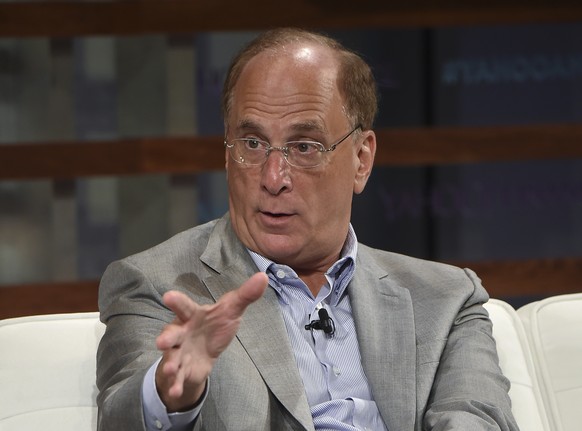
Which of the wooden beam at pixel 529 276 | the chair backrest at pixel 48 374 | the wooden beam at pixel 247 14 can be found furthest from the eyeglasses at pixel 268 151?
the wooden beam at pixel 529 276

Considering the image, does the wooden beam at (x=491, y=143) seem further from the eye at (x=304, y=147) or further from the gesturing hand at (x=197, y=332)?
the gesturing hand at (x=197, y=332)

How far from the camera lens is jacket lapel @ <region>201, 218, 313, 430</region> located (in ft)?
6.02

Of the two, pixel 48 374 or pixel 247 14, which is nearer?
pixel 48 374

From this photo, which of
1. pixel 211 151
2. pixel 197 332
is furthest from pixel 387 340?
pixel 211 151

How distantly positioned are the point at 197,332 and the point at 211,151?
2526mm

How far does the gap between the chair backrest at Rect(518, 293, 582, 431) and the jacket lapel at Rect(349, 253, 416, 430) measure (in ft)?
1.12

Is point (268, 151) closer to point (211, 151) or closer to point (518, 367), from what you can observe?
point (518, 367)

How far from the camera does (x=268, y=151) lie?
6.49 ft

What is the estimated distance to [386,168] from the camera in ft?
15.0

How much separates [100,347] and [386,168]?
2.86 m

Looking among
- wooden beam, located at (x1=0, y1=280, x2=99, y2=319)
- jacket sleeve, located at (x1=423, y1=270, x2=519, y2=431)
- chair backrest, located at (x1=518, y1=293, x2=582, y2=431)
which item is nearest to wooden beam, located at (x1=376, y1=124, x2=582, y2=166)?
wooden beam, located at (x1=0, y1=280, x2=99, y2=319)

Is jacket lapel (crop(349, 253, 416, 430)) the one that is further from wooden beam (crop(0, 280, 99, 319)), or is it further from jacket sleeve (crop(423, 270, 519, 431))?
wooden beam (crop(0, 280, 99, 319))

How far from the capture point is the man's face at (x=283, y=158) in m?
1.97

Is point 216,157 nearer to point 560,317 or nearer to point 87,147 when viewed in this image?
point 87,147
